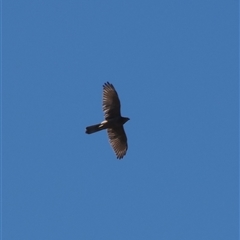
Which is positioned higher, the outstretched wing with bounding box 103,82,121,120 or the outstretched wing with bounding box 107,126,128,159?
the outstretched wing with bounding box 103,82,121,120

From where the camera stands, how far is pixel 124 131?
41438 millimetres

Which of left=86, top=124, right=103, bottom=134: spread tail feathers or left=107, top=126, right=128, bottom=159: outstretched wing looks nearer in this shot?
left=86, top=124, right=103, bottom=134: spread tail feathers

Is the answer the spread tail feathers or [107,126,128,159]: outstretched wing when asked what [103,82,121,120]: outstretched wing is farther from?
[107,126,128,159]: outstretched wing

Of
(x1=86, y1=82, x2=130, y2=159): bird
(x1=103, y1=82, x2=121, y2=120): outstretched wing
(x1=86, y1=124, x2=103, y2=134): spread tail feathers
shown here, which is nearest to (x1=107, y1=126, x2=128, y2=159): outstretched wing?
(x1=86, y1=82, x2=130, y2=159): bird

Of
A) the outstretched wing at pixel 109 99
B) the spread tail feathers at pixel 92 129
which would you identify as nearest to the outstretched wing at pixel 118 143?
the outstretched wing at pixel 109 99

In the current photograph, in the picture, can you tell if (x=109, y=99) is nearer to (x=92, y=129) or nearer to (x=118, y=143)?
(x=92, y=129)

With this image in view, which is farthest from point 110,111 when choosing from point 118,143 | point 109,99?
point 118,143

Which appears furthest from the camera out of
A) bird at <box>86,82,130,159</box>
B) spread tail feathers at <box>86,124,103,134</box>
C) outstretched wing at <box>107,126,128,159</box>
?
outstretched wing at <box>107,126,128,159</box>

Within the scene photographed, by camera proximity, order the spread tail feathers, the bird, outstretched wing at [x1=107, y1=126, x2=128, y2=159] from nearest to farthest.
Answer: the spread tail feathers < the bird < outstretched wing at [x1=107, y1=126, x2=128, y2=159]

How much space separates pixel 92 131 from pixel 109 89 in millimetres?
1666

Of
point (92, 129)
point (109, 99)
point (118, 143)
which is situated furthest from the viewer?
point (118, 143)

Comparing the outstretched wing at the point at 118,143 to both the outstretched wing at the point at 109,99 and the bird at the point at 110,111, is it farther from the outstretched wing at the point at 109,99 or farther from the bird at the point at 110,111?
the outstretched wing at the point at 109,99

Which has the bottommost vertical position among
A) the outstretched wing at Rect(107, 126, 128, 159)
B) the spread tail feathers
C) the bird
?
the outstretched wing at Rect(107, 126, 128, 159)

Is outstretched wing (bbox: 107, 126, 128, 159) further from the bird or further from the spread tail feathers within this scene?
the spread tail feathers
